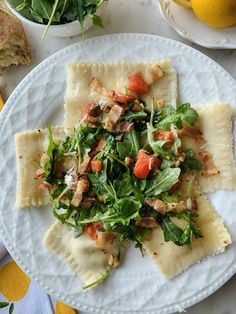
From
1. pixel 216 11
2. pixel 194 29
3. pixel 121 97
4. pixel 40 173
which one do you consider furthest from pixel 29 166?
pixel 216 11

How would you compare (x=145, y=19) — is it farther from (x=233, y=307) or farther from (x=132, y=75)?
(x=233, y=307)

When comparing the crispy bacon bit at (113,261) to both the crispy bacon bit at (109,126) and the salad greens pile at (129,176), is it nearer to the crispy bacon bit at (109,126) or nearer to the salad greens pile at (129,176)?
the salad greens pile at (129,176)

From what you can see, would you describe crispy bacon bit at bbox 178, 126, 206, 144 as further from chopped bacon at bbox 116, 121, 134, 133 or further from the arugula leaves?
the arugula leaves

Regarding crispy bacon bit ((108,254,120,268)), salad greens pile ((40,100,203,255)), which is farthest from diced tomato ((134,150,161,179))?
crispy bacon bit ((108,254,120,268))

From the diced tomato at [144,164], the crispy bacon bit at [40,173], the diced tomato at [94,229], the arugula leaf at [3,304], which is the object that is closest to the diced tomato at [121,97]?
the diced tomato at [144,164]

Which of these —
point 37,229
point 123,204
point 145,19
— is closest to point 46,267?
point 37,229

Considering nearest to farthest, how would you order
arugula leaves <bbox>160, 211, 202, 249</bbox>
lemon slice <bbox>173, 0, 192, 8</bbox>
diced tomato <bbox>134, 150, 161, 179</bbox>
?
arugula leaves <bbox>160, 211, 202, 249</bbox> < diced tomato <bbox>134, 150, 161, 179</bbox> < lemon slice <bbox>173, 0, 192, 8</bbox>
